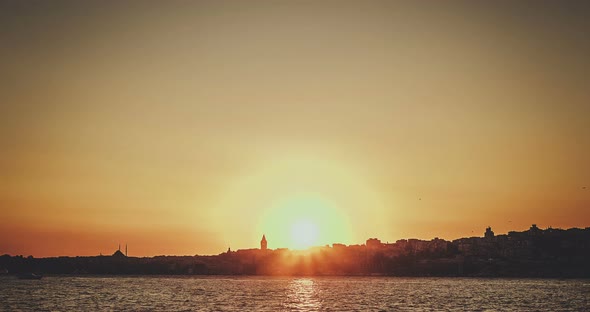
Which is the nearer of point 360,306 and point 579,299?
point 360,306

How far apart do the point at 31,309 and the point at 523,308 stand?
84.5 metres

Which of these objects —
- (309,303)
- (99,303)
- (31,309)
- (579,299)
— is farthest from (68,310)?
(579,299)

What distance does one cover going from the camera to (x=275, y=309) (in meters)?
101

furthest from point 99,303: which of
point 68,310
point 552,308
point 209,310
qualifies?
point 552,308

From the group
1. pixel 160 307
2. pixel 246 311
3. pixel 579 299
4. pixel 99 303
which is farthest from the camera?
pixel 579 299

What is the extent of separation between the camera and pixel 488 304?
11112cm

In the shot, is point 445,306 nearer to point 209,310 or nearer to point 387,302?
point 387,302

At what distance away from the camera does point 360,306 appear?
105m

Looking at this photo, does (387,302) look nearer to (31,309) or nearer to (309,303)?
(309,303)

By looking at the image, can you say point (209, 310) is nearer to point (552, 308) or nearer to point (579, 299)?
point (552, 308)

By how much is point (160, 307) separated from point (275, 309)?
20.4m

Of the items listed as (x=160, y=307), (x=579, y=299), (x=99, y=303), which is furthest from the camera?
(x=579, y=299)

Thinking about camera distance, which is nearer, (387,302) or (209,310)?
(209,310)

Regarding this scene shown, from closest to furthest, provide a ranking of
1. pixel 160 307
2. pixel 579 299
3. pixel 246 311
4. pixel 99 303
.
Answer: pixel 246 311
pixel 160 307
pixel 99 303
pixel 579 299
